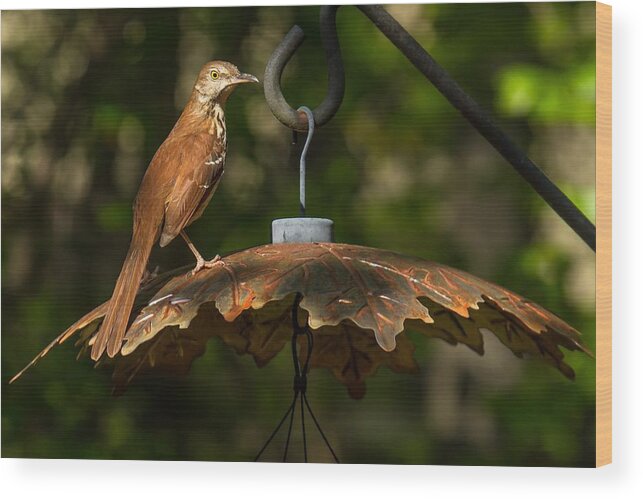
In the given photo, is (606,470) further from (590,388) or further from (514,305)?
(514,305)

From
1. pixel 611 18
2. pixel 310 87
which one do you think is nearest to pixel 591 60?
pixel 611 18

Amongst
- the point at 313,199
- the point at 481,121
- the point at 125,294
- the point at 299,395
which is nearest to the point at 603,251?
the point at 481,121

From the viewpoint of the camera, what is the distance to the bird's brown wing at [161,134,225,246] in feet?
12.0

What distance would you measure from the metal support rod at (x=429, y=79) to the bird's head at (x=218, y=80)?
159 mm

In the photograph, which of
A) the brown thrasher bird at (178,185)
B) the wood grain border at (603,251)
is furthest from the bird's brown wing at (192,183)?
the wood grain border at (603,251)

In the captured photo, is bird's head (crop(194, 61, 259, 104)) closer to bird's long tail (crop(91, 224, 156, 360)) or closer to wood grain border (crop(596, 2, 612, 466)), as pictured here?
bird's long tail (crop(91, 224, 156, 360))

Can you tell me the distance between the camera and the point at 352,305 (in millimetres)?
3162

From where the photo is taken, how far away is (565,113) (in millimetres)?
3973

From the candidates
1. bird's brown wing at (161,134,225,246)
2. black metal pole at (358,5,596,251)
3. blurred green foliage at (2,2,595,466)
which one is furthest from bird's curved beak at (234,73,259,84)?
black metal pole at (358,5,596,251)

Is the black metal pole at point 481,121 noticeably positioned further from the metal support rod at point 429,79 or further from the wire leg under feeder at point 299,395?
the wire leg under feeder at point 299,395

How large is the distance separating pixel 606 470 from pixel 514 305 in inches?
34.3

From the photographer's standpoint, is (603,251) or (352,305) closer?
(352,305)

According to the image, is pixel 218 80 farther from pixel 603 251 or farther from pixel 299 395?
pixel 603 251

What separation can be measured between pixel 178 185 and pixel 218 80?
1.59 ft
